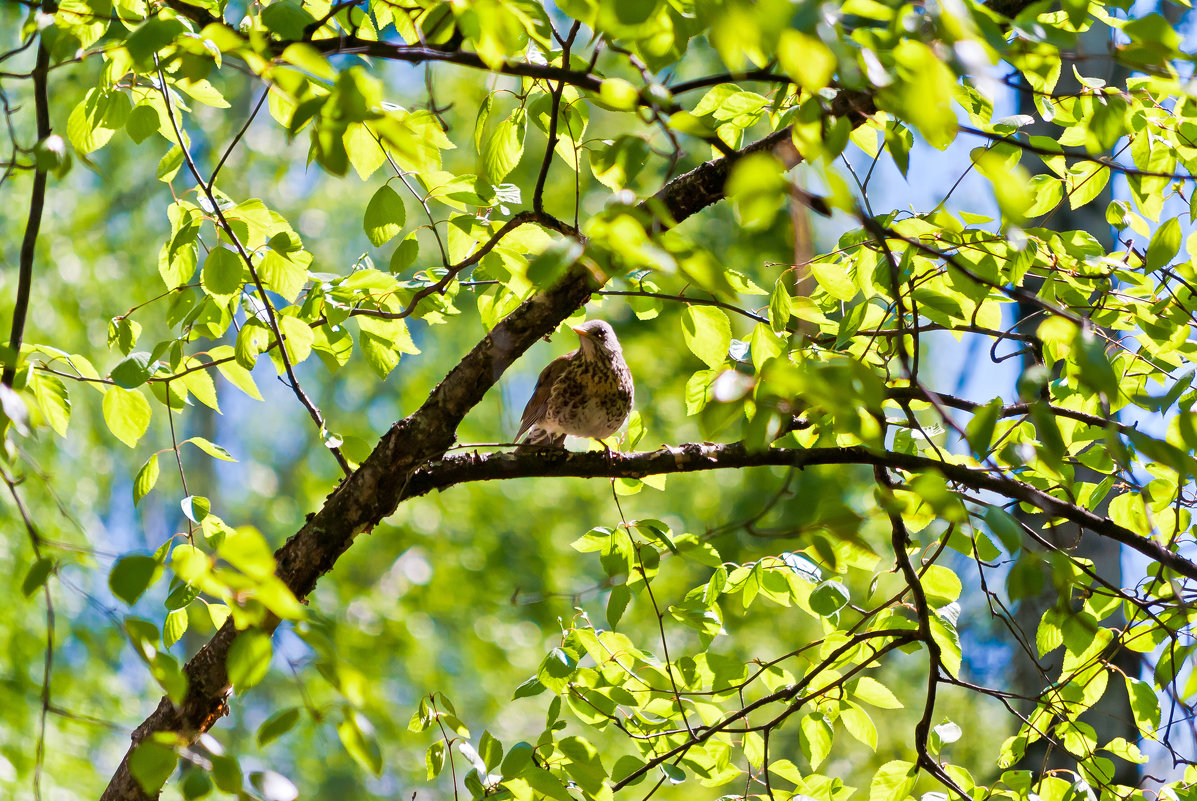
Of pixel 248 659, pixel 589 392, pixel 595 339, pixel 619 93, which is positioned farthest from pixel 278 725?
pixel 595 339

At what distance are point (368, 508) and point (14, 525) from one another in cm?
675

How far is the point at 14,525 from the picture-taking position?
24.9 feet

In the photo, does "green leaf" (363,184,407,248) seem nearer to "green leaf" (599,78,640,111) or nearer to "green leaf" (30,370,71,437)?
"green leaf" (30,370,71,437)

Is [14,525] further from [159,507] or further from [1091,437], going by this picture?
[1091,437]

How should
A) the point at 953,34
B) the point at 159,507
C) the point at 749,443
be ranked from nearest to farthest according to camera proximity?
the point at 953,34
the point at 749,443
the point at 159,507

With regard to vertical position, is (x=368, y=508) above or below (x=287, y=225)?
below

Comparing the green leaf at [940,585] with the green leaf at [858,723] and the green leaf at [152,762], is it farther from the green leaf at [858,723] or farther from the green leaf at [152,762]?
the green leaf at [152,762]

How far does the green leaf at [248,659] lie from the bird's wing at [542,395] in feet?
8.58

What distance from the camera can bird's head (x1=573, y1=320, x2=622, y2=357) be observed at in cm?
366

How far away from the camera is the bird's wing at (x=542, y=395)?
3793mm

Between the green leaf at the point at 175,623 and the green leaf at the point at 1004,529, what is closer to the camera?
the green leaf at the point at 1004,529


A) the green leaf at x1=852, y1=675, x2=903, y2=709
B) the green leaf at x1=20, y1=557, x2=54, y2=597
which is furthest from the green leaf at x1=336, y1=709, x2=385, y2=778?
the green leaf at x1=852, y1=675, x2=903, y2=709

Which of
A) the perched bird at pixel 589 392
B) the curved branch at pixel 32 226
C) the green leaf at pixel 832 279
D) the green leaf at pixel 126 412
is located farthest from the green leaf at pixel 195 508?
the green leaf at pixel 832 279

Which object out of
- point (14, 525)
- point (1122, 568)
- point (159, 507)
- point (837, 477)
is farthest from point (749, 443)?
point (159, 507)
